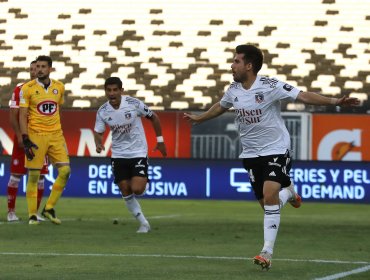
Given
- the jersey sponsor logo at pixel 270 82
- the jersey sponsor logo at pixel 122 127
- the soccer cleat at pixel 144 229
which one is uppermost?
the jersey sponsor logo at pixel 270 82

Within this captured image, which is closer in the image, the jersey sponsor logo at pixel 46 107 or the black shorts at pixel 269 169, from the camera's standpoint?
the black shorts at pixel 269 169

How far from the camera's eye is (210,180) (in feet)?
83.2

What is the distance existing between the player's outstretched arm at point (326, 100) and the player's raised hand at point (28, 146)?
6.00 meters

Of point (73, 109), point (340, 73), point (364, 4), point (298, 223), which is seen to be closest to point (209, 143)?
point (73, 109)

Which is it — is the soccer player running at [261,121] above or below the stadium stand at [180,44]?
below

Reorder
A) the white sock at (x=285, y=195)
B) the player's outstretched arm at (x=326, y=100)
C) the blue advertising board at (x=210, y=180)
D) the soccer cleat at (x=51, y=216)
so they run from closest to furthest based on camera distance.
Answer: the player's outstretched arm at (x=326, y=100), the white sock at (x=285, y=195), the soccer cleat at (x=51, y=216), the blue advertising board at (x=210, y=180)

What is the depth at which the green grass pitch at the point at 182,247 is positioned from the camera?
Result: 9.02 meters

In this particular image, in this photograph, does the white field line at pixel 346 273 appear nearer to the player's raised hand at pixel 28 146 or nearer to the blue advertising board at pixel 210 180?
the player's raised hand at pixel 28 146

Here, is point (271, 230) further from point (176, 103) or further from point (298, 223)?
point (176, 103)

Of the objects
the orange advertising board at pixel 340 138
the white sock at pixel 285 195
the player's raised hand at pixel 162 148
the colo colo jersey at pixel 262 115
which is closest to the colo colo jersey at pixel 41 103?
the player's raised hand at pixel 162 148

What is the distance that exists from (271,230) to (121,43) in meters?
23.3

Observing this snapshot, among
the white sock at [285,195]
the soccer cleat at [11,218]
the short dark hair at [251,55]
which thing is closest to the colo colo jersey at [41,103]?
the soccer cleat at [11,218]

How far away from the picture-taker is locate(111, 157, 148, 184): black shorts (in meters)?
14.5

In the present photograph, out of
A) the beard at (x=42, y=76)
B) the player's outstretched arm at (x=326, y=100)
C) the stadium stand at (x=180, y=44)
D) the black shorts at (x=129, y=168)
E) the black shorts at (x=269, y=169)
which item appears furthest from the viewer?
the stadium stand at (x=180, y=44)
